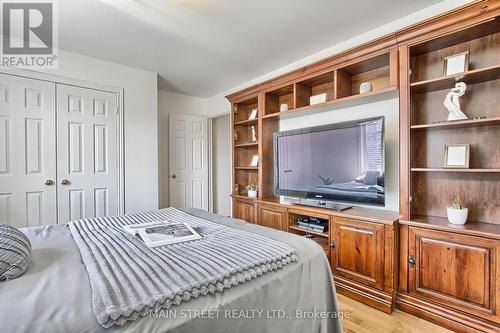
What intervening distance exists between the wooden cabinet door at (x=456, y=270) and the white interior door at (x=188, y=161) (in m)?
3.46

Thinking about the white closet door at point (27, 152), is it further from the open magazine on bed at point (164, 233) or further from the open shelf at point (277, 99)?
the open shelf at point (277, 99)

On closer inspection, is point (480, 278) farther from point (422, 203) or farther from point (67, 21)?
point (67, 21)

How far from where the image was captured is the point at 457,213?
5.76 feet

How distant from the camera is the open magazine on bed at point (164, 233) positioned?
4.12 ft

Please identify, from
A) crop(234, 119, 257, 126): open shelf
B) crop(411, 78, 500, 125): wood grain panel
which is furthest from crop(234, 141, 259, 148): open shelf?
crop(411, 78, 500, 125): wood grain panel

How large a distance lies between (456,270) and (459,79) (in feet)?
4.34

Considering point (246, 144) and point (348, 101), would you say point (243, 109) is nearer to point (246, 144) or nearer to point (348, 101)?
point (246, 144)

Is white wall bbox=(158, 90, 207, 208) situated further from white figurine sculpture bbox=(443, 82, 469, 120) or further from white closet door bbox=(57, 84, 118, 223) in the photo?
white figurine sculpture bbox=(443, 82, 469, 120)

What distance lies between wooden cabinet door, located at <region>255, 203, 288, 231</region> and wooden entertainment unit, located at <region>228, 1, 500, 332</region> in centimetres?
44

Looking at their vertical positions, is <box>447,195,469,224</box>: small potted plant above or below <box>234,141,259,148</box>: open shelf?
below

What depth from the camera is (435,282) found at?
70.6 inches

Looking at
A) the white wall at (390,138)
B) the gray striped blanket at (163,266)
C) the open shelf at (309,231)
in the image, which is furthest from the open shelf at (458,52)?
the gray striped blanket at (163,266)

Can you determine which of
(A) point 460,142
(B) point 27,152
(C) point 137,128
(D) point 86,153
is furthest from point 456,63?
(B) point 27,152

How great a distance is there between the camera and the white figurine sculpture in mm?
1775
